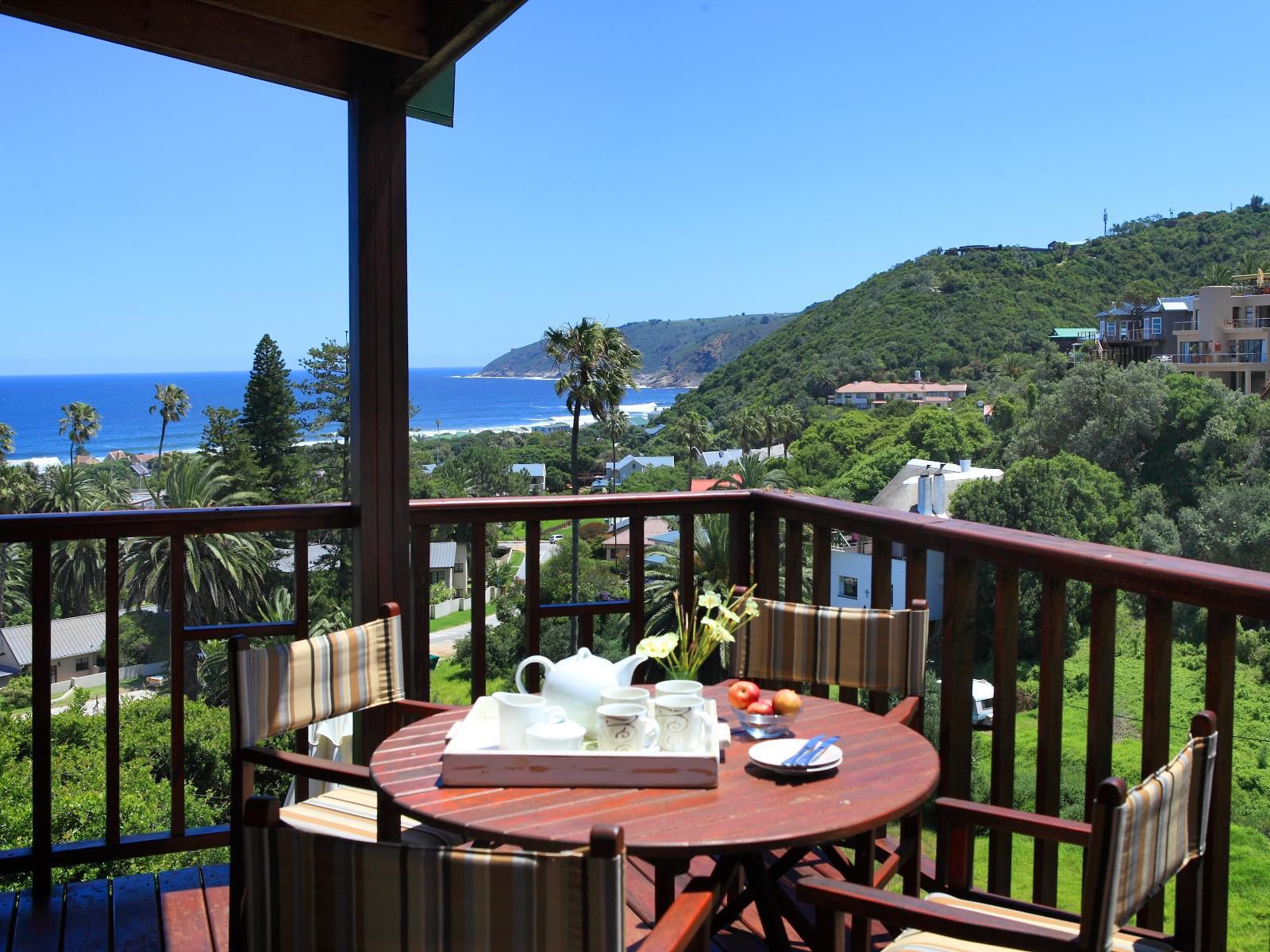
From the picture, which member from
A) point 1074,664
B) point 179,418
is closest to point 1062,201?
point 1074,664

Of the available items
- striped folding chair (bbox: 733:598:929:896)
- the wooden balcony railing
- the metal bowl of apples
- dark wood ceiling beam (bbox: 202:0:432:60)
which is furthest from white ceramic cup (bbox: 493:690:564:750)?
dark wood ceiling beam (bbox: 202:0:432:60)

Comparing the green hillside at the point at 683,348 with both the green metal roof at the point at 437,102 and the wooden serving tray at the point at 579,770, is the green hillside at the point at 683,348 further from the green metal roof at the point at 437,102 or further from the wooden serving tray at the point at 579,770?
the wooden serving tray at the point at 579,770

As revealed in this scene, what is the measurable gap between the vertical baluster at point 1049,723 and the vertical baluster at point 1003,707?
77mm

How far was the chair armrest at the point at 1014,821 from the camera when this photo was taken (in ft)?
4.96

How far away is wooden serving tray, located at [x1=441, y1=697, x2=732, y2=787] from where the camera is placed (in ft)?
5.16

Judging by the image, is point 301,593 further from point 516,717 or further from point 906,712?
point 906,712

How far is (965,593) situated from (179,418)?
114 ft

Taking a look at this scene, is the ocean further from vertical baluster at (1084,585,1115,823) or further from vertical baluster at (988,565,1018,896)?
vertical baluster at (1084,585,1115,823)

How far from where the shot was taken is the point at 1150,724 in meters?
1.86

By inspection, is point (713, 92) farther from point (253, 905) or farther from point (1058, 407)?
point (253, 905)

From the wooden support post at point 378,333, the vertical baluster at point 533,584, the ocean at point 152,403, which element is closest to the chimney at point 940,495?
the ocean at point 152,403

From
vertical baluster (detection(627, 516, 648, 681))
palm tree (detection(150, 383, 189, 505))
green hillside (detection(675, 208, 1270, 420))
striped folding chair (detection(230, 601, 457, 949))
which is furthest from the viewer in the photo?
green hillside (detection(675, 208, 1270, 420))

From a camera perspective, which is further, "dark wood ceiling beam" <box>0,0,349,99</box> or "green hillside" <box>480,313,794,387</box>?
"green hillside" <box>480,313,794,387</box>

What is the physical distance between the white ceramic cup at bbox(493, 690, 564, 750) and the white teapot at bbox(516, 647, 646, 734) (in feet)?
0.11
